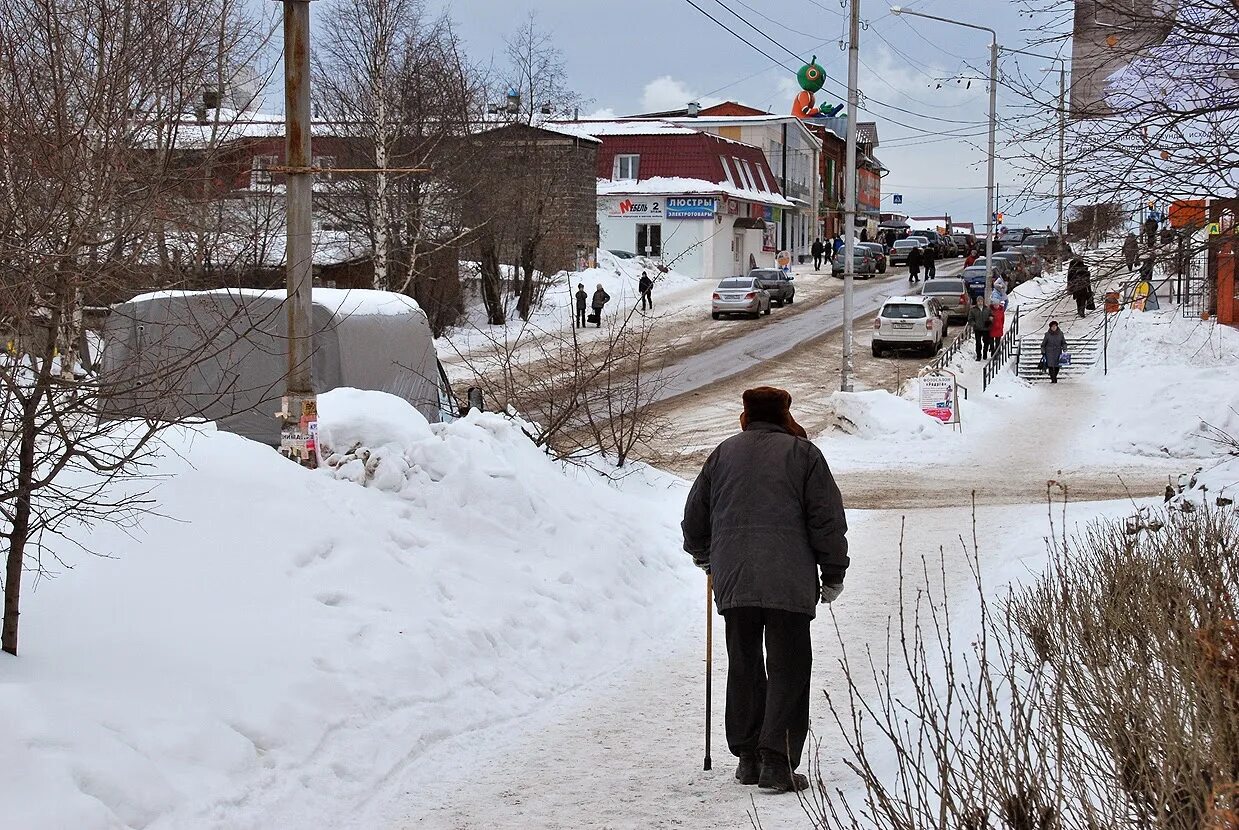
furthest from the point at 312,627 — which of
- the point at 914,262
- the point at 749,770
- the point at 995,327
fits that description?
the point at 914,262

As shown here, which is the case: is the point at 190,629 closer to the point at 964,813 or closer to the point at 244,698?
the point at 244,698

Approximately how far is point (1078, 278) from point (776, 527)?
20.9 ft

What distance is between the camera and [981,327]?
111ft

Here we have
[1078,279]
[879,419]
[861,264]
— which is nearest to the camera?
[1078,279]

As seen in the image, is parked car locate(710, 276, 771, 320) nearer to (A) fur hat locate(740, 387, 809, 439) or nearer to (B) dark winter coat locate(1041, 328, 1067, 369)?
(B) dark winter coat locate(1041, 328, 1067, 369)

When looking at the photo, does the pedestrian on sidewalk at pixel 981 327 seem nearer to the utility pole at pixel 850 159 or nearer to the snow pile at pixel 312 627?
the utility pole at pixel 850 159

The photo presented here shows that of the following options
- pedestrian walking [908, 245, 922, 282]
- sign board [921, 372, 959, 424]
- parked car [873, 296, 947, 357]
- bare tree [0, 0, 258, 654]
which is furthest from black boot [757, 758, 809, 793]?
pedestrian walking [908, 245, 922, 282]

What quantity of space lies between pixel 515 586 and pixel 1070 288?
17.6 ft

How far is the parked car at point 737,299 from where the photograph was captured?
150ft

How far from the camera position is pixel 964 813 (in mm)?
3750

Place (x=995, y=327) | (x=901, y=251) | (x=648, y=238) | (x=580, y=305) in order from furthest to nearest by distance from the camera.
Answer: (x=901, y=251)
(x=648, y=238)
(x=580, y=305)
(x=995, y=327)

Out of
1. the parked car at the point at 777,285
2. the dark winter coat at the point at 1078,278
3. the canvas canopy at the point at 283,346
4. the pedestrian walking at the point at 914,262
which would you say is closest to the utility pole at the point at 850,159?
the canvas canopy at the point at 283,346

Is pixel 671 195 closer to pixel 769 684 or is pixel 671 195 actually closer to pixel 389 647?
pixel 389 647

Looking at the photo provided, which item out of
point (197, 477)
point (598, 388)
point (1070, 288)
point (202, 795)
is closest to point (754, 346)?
point (598, 388)
